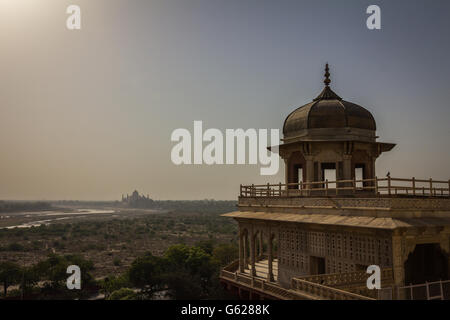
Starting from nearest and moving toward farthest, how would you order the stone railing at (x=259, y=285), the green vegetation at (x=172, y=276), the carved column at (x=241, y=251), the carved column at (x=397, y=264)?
the carved column at (x=397, y=264) → the stone railing at (x=259, y=285) → the carved column at (x=241, y=251) → the green vegetation at (x=172, y=276)

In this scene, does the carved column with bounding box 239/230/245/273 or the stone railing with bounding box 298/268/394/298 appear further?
the carved column with bounding box 239/230/245/273

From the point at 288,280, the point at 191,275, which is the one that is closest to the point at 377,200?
the point at 288,280

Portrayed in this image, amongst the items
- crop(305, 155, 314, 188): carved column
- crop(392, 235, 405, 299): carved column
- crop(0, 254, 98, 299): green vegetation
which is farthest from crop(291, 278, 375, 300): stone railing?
crop(0, 254, 98, 299): green vegetation

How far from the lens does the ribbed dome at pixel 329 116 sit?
22016 mm

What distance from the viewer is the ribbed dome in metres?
22.0

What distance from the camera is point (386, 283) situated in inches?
547

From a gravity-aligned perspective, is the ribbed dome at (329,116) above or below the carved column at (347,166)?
above

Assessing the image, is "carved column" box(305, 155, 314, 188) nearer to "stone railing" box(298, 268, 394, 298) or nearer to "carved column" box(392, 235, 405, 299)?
"stone railing" box(298, 268, 394, 298)

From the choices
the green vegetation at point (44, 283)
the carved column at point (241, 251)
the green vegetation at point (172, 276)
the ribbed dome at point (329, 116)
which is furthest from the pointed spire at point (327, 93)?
the green vegetation at point (44, 283)

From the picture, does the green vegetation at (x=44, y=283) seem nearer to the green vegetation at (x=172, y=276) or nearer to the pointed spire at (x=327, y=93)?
the green vegetation at (x=172, y=276)

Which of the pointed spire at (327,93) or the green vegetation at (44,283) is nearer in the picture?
the pointed spire at (327,93)

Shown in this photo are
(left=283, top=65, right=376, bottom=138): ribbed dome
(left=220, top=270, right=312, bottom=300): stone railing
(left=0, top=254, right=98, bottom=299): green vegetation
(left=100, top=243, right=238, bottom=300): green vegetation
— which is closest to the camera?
(left=220, top=270, right=312, bottom=300): stone railing

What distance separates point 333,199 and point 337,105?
24.5 feet
